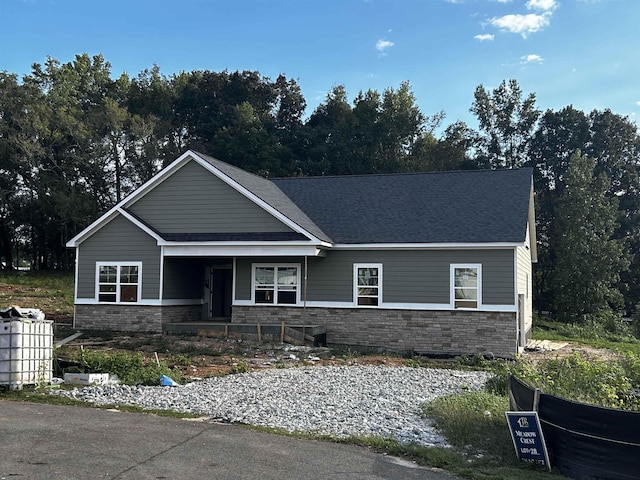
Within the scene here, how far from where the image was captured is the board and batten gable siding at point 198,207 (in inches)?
819

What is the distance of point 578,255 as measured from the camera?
35656 mm

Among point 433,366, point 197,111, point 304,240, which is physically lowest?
point 433,366

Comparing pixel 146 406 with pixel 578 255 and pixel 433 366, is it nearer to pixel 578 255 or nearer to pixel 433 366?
pixel 433 366

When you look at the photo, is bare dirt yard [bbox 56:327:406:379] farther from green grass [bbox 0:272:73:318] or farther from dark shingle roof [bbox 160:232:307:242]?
green grass [bbox 0:272:73:318]

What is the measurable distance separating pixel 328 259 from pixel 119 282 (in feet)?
23.5

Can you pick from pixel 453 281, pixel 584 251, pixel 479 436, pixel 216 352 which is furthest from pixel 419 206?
pixel 584 251

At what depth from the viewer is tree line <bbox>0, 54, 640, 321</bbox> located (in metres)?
40.2

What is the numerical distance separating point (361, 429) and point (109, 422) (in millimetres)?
3569

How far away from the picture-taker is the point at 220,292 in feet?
78.4

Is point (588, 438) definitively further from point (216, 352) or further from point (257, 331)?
point (257, 331)

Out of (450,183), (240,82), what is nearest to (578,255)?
(450,183)

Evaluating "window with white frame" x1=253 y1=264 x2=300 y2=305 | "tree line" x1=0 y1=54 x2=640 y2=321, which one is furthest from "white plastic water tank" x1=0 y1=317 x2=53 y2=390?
"tree line" x1=0 y1=54 x2=640 y2=321

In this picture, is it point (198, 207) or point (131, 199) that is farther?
point (131, 199)

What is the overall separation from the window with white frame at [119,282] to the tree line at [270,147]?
64.7ft
